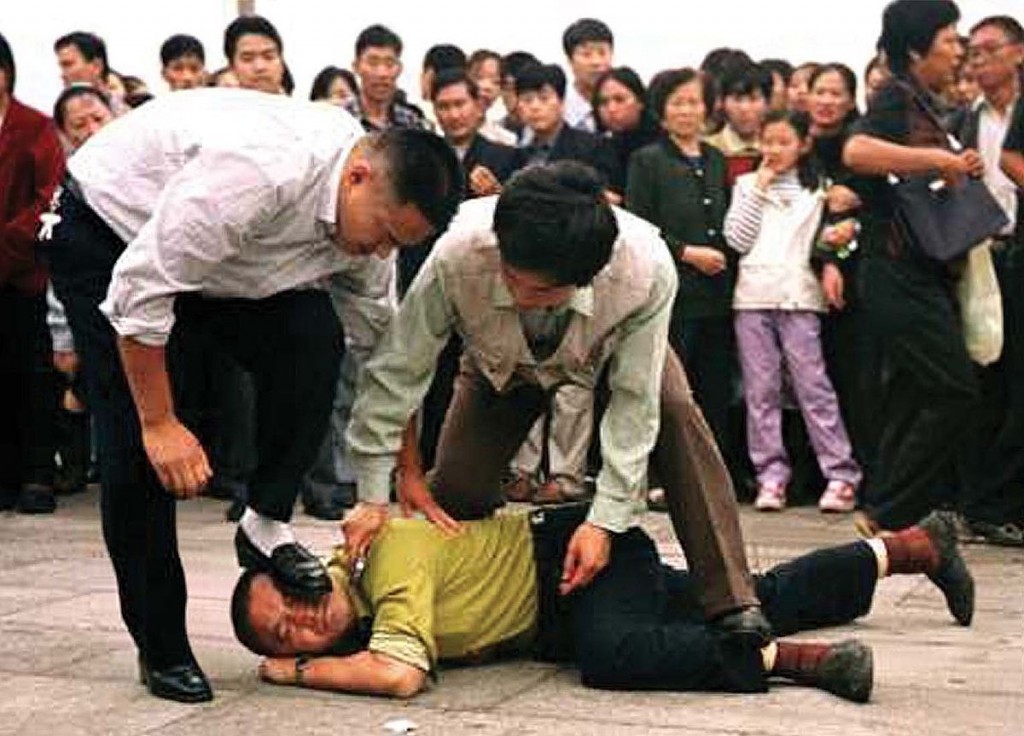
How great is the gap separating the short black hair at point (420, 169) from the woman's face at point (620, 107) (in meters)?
4.16

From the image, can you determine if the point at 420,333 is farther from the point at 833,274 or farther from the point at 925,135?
the point at 833,274

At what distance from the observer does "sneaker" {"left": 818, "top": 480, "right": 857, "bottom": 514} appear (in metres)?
7.68

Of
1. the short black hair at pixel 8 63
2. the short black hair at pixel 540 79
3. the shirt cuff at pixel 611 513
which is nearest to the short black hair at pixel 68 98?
the short black hair at pixel 8 63

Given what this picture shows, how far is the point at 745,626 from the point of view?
14.7 ft

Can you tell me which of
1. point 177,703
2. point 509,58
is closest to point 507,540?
point 177,703

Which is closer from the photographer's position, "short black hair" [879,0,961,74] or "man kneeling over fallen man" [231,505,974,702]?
"man kneeling over fallen man" [231,505,974,702]

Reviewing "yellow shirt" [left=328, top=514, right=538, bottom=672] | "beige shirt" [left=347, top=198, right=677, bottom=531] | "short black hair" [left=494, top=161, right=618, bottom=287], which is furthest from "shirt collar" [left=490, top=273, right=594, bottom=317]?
"yellow shirt" [left=328, top=514, right=538, bottom=672]

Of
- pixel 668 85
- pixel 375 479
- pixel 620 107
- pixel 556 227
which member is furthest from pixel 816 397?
pixel 556 227

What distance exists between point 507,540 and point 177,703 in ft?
2.95

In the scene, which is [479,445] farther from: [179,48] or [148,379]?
[179,48]

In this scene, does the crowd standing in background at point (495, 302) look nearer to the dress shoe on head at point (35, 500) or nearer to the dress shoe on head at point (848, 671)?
the dress shoe on head at point (35, 500)

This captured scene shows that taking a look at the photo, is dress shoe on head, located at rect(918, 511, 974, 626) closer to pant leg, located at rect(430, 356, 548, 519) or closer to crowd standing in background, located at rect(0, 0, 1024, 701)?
crowd standing in background, located at rect(0, 0, 1024, 701)

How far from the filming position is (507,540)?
4695mm

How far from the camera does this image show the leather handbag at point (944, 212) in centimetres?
643
